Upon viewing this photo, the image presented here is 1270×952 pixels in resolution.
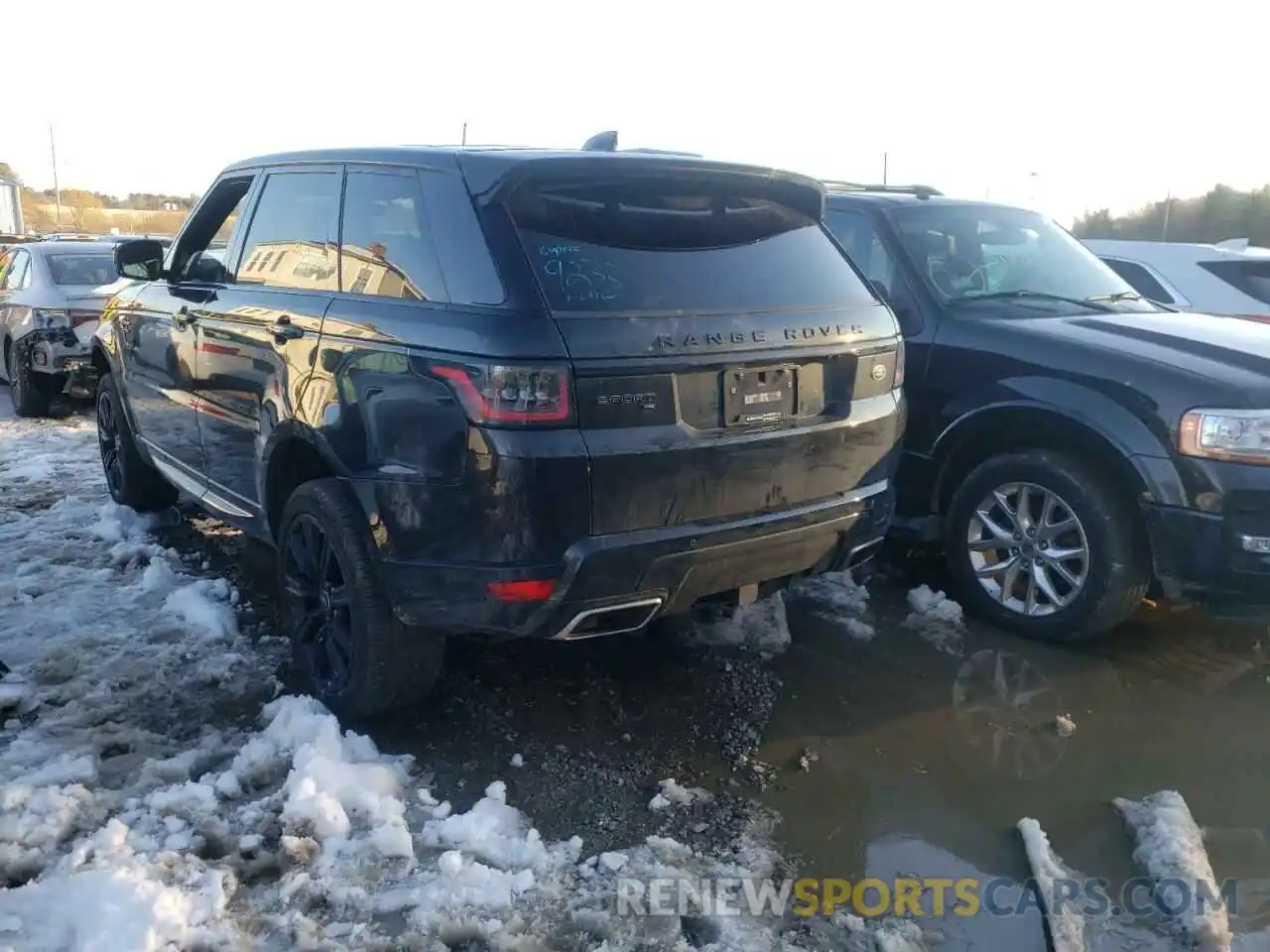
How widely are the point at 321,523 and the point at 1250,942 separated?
9.65 ft

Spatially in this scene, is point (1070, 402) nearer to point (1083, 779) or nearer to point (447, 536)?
point (1083, 779)

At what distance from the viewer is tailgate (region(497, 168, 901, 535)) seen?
117 inches

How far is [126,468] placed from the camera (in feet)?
19.5

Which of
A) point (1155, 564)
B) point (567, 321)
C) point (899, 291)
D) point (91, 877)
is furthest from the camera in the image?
point (899, 291)

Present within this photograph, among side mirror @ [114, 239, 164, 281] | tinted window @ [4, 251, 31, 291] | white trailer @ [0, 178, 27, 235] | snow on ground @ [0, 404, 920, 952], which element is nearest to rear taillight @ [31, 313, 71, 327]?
tinted window @ [4, 251, 31, 291]

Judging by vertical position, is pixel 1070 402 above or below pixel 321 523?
above

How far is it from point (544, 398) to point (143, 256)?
332cm

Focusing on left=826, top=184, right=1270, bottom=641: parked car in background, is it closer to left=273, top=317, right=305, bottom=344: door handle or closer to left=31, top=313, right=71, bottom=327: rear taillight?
left=273, top=317, right=305, bottom=344: door handle

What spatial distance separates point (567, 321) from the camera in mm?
2906

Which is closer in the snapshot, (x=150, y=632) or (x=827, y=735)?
(x=827, y=735)

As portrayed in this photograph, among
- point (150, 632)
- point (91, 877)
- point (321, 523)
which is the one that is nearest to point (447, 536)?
point (321, 523)

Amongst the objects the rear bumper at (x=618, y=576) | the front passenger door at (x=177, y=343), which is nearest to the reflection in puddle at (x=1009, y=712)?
the rear bumper at (x=618, y=576)

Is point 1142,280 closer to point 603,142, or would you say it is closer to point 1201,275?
point 1201,275

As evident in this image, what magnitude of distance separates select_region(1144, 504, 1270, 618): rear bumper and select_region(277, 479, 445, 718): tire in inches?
109
